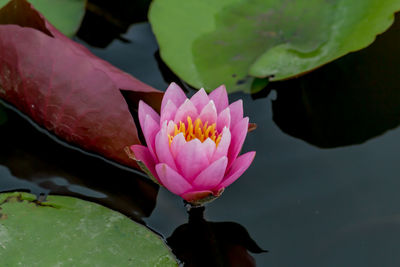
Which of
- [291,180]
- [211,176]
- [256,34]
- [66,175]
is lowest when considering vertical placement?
[66,175]

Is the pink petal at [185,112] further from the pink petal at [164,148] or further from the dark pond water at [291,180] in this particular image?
the dark pond water at [291,180]

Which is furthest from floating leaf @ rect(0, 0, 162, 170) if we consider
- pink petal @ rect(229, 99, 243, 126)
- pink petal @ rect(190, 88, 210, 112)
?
pink petal @ rect(229, 99, 243, 126)

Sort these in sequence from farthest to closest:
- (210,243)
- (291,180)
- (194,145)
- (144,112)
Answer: (291,180) < (210,243) < (144,112) < (194,145)

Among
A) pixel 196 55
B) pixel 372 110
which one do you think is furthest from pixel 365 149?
pixel 196 55

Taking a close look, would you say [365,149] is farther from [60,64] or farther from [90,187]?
[60,64]

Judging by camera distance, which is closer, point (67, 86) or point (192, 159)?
point (192, 159)

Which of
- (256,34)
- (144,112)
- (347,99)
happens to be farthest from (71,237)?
(347,99)

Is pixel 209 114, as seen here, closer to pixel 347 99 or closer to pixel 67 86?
pixel 67 86
